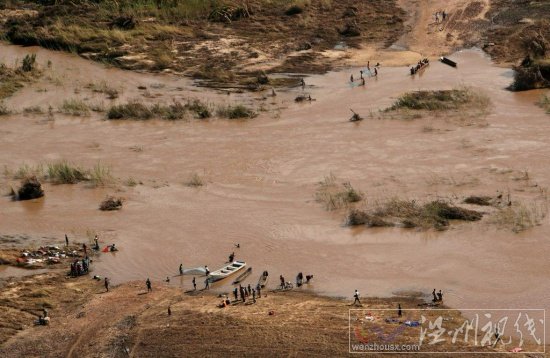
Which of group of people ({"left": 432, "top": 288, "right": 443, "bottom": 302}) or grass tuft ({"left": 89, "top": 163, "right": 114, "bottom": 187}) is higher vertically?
grass tuft ({"left": 89, "top": 163, "right": 114, "bottom": 187})

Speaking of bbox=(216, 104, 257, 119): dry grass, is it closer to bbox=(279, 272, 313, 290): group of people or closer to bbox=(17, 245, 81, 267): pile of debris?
bbox=(17, 245, 81, 267): pile of debris

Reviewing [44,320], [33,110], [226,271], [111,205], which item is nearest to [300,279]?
[226,271]

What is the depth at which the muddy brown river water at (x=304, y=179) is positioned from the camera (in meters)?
31.5

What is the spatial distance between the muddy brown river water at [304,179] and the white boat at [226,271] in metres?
0.61

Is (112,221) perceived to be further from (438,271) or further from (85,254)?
(438,271)

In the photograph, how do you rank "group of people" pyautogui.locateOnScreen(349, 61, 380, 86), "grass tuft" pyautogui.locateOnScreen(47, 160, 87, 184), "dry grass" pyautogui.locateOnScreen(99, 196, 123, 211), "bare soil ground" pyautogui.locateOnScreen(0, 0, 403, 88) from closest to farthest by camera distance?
"dry grass" pyautogui.locateOnScreen(99, 196, 123, 211), "grass tuft" pyautogui.locateOnScreen(47, 160, 87, 184), "group of people" pyautogui.locateOnScreen(349, 61, 380, 86), "bare soil ground" pyautogui.locateOnScreen(0, 0, 403, 88)

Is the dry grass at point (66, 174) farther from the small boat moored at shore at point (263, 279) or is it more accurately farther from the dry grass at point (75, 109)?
the small boat moored at shore at point (263, 279)

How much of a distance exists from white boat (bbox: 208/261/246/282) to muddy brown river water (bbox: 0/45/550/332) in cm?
61

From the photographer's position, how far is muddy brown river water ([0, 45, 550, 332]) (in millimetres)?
31531

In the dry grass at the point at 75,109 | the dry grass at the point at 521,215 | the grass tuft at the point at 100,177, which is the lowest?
the dry grass at the point at 521,215

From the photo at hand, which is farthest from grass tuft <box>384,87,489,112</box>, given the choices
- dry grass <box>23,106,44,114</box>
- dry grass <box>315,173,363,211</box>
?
dry grass <box>23,106,44,114</box>

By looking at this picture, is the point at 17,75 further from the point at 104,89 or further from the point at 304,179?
the point at 304,179

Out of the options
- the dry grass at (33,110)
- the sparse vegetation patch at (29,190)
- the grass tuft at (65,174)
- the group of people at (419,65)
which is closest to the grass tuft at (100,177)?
the grass tuft at (65,174)

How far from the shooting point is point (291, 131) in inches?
1804
